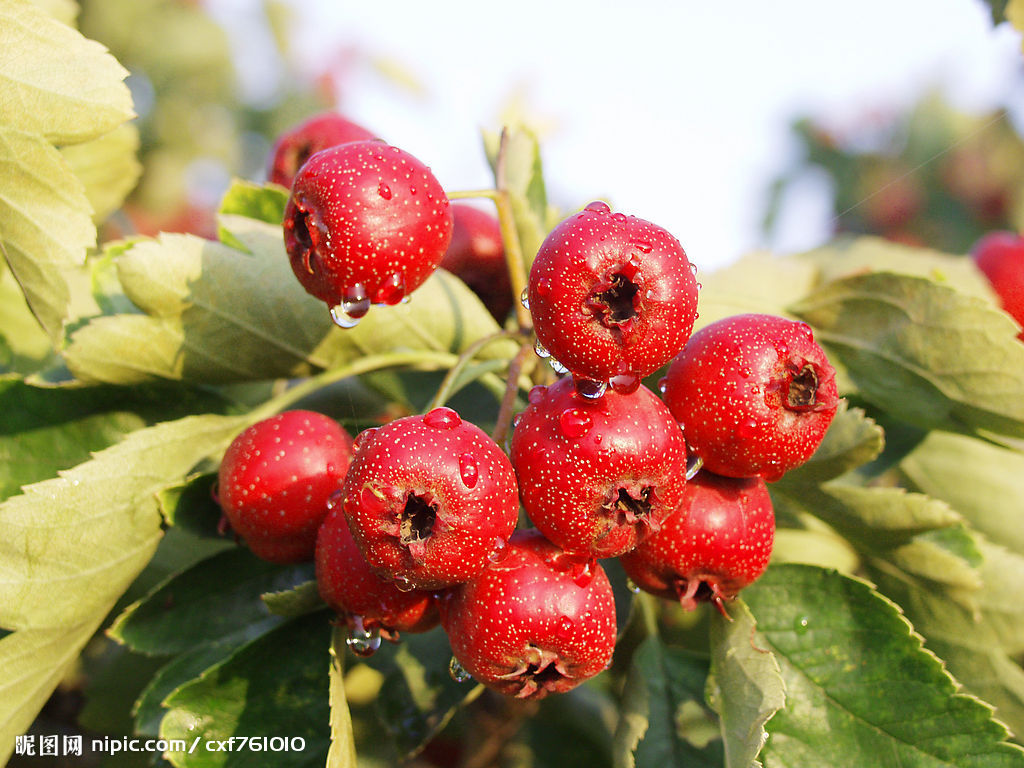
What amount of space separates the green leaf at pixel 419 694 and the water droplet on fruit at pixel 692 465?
65cm

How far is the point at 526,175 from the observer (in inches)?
72.4

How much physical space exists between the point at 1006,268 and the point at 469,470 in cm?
205

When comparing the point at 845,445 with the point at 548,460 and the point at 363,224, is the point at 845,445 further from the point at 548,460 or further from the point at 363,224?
the point at 363,224

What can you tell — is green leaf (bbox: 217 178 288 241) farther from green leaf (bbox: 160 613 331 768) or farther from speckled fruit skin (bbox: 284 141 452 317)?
green leaf (bbox: 160 613 331 768)

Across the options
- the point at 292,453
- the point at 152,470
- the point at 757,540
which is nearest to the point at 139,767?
the point at 152,470

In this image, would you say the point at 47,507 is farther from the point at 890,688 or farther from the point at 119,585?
the point at 890,688

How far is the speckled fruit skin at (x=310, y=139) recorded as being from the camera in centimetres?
181

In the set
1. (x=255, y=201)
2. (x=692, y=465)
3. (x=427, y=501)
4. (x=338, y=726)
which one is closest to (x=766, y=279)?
(x=692, y=465)

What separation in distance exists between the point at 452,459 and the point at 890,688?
32.7 inches

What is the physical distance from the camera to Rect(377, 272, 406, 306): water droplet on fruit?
4.16ft

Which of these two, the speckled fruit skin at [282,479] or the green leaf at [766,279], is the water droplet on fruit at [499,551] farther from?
the green leaf at [766,279]

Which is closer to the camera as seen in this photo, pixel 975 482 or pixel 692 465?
pixel 692 465

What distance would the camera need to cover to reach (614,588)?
5.07 ft

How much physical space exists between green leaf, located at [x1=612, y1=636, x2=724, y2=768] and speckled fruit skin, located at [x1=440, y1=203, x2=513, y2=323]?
0.85 m
